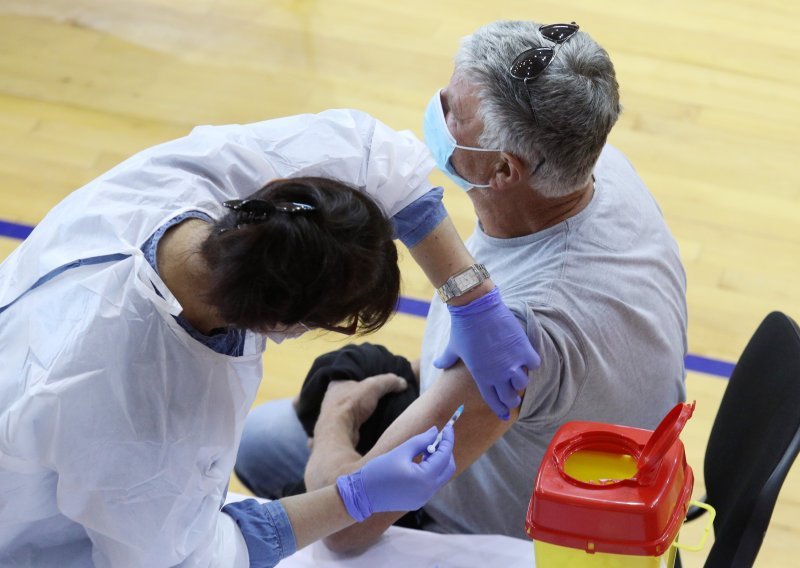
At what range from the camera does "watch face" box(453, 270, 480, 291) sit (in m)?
1.68

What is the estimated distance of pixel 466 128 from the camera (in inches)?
69.8

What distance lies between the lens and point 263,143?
5.12 feet

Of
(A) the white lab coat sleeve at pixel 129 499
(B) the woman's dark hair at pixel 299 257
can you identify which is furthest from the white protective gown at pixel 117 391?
(B) the woman's dark hair at pixel 299 257

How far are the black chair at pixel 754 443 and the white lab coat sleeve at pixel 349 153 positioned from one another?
61cm

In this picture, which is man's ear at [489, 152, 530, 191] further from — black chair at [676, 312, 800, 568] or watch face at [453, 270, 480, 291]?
black chair at [676, 312, 800, 568]

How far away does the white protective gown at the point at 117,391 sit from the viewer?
50.8 inches

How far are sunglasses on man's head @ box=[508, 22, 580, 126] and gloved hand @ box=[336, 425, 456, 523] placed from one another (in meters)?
0.55

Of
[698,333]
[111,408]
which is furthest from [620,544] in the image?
[698,333]

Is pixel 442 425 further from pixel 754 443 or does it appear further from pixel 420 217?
pixel 754 443

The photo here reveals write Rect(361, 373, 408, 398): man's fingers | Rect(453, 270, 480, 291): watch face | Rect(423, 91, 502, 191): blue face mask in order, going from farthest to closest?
Rect(361, 373, 408, 398): man's fingers < Rect(423, 91, 502, 191): blue face mask < Rect(453, 270, 480, 291): watch face

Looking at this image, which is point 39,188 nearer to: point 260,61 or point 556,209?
point 260,61

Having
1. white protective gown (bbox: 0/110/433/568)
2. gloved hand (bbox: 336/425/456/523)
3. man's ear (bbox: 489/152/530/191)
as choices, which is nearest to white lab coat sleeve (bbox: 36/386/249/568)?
white protective gown (bbox: 0/110/433/568)

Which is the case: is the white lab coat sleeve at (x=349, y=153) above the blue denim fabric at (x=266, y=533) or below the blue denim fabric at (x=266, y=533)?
above

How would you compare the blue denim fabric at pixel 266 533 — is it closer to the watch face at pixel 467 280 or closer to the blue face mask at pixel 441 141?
the watch face at pixel 467 280
